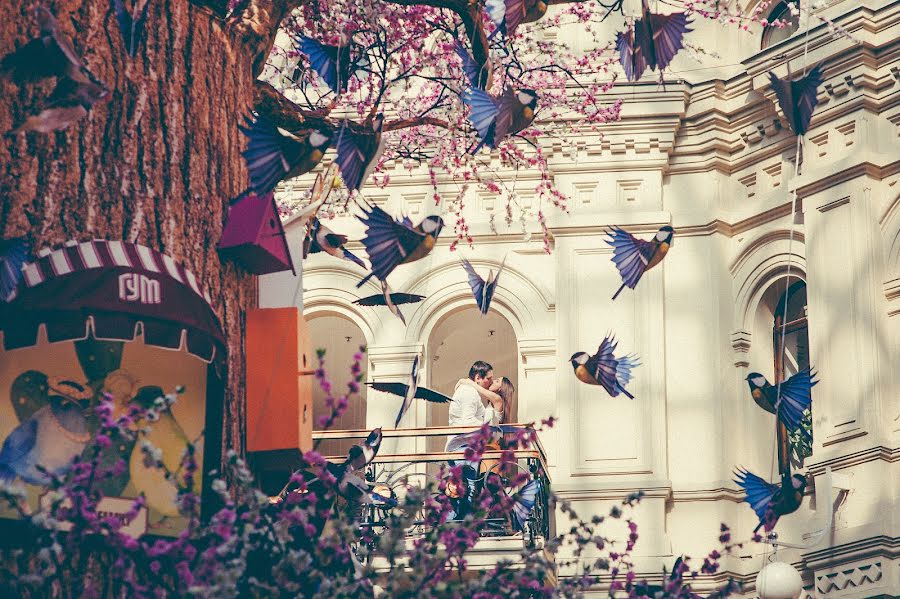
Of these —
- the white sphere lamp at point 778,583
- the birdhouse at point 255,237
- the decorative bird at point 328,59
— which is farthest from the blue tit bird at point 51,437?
the white sphere lamp at point 778,583

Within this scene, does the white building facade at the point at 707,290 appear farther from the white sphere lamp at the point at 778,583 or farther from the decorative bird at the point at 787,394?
the decorative bird at the point at 787,394

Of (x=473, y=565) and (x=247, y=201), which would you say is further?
(x=473, y=565)

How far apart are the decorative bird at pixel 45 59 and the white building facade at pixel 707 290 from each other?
978cm

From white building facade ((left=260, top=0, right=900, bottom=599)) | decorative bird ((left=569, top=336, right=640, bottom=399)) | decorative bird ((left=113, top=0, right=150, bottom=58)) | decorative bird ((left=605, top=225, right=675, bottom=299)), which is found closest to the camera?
decorative bird ((left=113, top=0, right=150, bottom=58))

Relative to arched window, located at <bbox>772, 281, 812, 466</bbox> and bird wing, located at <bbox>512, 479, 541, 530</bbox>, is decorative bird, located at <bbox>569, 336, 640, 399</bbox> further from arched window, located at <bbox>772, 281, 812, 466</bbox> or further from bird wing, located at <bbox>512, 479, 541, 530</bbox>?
arched window, located at <bbox>772, 281, 812, 466</bbox>

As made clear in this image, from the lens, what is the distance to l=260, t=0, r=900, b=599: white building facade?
1600cm

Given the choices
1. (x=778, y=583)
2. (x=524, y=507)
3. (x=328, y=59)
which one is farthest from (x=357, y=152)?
(x=778, y=583)

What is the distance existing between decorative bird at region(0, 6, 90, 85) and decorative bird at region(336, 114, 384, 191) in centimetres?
143

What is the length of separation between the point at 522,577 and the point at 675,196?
12347 millimetres

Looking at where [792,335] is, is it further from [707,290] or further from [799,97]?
[799,97]

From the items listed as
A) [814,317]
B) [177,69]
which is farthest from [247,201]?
[814,317]

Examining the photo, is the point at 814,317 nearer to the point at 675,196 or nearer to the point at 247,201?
the point at 675,196

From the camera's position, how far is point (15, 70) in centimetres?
652

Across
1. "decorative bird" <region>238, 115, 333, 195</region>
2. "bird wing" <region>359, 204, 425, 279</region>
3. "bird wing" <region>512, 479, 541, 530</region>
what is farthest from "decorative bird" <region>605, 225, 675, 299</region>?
"decorative bird" <region>238, 115, 333, 195</region>
